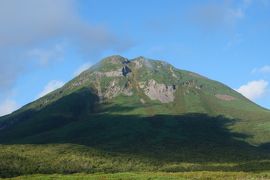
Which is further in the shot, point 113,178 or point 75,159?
point 75,159

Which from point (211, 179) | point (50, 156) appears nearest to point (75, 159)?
point (50, 156)

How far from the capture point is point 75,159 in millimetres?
131250

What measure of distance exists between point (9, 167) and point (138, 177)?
52935mm

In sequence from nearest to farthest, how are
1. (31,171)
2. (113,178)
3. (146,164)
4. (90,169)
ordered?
1. (113,178)
2. (31,171)
3. (90,169)
4. (146,164)

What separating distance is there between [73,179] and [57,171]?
160 feet

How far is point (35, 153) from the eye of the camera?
135500 millimetres

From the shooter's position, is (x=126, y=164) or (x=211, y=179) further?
(x=126, y=164)

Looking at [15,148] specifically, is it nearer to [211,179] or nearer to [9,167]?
[9,167]

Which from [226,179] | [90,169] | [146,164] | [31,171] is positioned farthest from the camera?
[146,164]

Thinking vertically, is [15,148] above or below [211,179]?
above

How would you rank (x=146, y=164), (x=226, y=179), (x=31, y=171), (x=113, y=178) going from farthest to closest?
(x=146, y=164)
(x=31, y=171)
(x=226, y=179)
(x=113, y=178)

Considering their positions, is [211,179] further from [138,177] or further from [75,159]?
[75,159]

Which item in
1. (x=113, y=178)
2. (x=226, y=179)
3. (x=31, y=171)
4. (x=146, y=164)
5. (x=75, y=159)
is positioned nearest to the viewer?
(x=113, y=178)

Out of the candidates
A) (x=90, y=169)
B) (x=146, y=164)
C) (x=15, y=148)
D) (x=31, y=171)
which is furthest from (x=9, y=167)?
(x=146, y=164)
